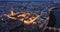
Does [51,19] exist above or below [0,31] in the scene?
above

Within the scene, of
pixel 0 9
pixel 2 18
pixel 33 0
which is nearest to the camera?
pixel 2 18

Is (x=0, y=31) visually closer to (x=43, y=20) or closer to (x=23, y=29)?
(x=23, y=29)

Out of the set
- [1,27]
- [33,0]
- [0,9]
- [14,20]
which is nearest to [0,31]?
[1,27]

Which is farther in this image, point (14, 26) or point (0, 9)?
point (0, 9)

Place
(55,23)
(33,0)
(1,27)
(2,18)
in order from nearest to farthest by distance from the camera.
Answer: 1. (55,23)
2. (1,27)
3. (2,18)
4. (33,0)

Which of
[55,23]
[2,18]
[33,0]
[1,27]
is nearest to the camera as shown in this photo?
[55,23]

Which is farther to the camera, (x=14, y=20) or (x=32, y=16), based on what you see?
(x=32, y=16)

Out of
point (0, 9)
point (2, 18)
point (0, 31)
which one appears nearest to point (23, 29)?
point (0, 31)

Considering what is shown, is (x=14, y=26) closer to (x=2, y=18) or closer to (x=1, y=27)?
(x=1, y=27)

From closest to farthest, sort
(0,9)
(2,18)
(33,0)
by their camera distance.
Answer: (2,18)
(0,9)
(33,0)
